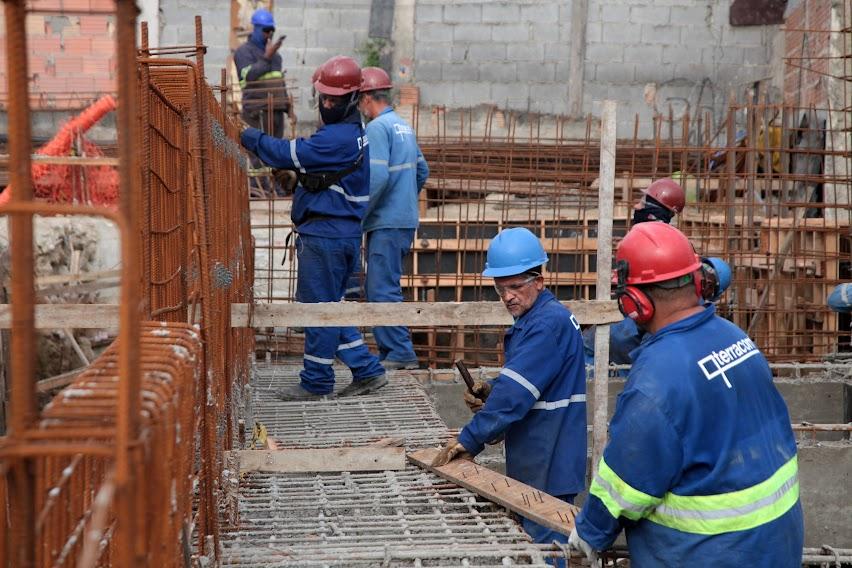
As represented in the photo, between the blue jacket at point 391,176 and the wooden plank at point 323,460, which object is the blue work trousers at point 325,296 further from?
the wooden plank at point 323,460

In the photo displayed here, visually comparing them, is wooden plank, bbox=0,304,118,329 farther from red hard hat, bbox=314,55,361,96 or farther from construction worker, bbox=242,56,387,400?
red hard hat, bbox=314,55,361,96

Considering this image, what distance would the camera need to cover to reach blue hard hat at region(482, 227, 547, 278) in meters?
5.09

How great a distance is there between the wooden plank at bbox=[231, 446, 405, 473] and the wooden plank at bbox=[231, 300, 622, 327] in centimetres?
69

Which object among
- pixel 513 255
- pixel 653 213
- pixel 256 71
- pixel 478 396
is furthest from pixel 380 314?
pixel 256 71

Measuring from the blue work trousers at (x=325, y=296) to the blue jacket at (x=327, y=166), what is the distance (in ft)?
0.31

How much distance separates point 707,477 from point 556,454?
1.64 meters

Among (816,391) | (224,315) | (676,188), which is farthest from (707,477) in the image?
(816,391)

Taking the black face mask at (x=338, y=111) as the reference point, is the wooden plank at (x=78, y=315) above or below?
below

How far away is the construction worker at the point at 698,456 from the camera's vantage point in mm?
3523

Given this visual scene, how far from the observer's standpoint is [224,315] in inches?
209

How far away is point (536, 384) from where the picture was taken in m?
4.96

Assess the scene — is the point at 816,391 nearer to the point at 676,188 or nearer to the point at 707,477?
the point at 676,188

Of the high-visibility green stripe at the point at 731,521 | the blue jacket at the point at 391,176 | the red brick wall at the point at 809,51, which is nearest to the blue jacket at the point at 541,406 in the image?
the high-visibility green stripe at the point at 731,521

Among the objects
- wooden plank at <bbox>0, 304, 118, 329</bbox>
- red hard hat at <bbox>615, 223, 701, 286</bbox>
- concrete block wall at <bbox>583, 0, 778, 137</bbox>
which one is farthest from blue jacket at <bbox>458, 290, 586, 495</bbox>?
concrete block wall at <bbox>583, 0, 778, 137</bbox>
